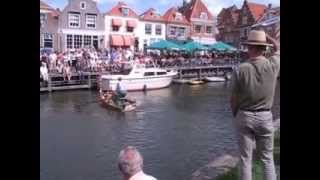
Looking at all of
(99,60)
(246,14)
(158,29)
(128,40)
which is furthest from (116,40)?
(246,14)

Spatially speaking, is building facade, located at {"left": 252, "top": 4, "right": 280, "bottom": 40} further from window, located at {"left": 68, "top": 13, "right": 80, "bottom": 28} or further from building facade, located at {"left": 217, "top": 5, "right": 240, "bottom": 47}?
window, located at {"left": 68, "top": 13, "right": 80, "bottom": 28}

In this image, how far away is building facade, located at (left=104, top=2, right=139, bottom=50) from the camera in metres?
8.02

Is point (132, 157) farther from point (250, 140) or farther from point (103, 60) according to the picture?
point (103, 60)

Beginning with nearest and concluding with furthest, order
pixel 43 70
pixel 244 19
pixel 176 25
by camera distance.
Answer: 1. pixel 244 19
2. pixel 176 25
3. pixel 43 70

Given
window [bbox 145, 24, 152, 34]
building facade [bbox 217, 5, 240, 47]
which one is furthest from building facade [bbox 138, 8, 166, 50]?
building facade [bbox 217, 5, 240, 47]

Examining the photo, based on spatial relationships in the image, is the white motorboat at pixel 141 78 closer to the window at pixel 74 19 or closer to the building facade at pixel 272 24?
the window at pixel 74 19

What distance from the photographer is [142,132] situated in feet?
19.5

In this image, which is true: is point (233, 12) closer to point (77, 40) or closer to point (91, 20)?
point (77, 40)

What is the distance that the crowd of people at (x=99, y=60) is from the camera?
804 cm

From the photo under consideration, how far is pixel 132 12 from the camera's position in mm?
8984

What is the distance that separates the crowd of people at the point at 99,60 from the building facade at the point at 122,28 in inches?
6.3

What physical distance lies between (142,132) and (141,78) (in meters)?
2.66
